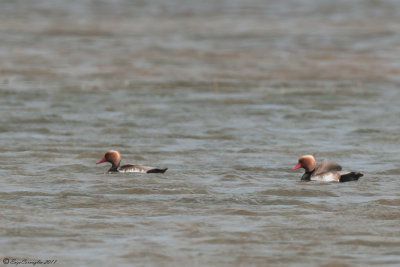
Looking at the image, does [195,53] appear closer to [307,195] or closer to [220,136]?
[220,136]

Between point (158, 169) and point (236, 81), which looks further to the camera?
point (236, 81)

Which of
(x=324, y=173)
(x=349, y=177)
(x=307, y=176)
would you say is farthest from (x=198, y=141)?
(x=349, y=177)

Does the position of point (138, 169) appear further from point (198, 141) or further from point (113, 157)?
point (198, 141)

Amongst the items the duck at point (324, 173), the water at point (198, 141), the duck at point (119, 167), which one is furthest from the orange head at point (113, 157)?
the duck at point (324, 173)

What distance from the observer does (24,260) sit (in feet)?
31.7

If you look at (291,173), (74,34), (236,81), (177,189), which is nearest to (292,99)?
(236,81)

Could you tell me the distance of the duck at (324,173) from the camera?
13.7m

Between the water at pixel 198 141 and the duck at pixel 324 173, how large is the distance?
15 cm

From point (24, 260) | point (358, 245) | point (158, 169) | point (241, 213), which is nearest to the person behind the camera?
point (24, 260)

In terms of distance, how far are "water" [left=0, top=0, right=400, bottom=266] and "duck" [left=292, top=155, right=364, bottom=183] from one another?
15 centimetres

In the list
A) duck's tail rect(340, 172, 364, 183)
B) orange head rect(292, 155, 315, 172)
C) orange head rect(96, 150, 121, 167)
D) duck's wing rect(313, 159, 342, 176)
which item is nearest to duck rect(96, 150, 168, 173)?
orange head rect(96, 150, 121, 167)

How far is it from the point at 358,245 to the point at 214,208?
2.25 m

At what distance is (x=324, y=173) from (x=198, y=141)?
3.92 m

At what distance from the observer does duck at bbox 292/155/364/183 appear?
44.9 feet
